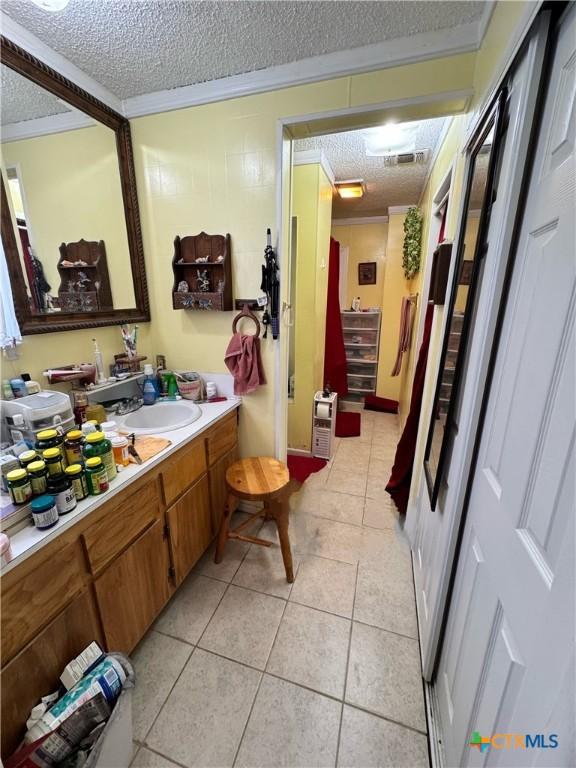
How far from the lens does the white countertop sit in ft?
2.62

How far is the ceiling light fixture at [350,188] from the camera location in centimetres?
274

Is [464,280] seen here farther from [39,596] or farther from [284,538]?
[39,596]

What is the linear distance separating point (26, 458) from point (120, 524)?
1.25 feet

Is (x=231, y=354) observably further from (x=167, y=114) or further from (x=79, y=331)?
(x=167, y=114)

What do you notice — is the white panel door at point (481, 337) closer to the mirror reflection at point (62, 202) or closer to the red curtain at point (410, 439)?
the red curtain at point (410, 439)

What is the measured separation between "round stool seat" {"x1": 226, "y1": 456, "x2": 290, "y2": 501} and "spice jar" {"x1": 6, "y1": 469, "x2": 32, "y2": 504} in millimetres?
878

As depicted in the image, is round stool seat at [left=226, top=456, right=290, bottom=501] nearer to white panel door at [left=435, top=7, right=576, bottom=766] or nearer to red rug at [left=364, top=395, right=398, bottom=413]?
white panel door at [left=435, top=7, right=576, bottom=766]

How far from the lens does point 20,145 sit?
1.21 meters

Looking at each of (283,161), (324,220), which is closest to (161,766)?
(283,161)

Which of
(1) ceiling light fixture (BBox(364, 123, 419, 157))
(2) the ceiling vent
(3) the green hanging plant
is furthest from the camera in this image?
(3) the green hanging plant

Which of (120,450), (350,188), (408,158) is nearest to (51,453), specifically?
(120,450)

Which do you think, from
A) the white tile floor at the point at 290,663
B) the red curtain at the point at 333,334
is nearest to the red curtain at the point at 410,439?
the white tile floor at the point at 290,663

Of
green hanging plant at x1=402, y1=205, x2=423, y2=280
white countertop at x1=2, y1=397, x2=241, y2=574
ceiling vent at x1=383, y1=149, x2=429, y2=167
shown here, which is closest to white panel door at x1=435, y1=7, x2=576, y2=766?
white countertop at x1=2, y1=397, x2=241, y2=574

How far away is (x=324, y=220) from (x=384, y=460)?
2228 millimetres
